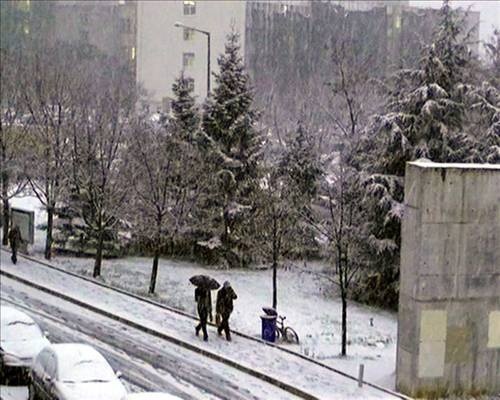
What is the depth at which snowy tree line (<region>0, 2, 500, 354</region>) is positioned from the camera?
26.3m

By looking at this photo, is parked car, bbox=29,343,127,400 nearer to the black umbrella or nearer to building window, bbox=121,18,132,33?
the black umbrella

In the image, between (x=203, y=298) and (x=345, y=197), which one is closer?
(x=203, y=298)

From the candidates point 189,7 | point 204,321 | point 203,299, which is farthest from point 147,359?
point 189,7

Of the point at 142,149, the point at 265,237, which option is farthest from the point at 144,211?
the point at 265,237

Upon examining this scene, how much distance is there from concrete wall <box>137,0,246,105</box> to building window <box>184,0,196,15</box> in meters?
0.30

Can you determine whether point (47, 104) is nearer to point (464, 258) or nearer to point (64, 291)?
point (64, 291)

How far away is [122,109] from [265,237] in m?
7.61

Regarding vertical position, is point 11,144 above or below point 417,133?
below

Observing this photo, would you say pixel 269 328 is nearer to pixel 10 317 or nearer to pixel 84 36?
pixel 10 317

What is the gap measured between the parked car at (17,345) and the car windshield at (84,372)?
225 cm

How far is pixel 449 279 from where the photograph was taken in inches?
669

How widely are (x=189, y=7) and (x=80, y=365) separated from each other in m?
48.7

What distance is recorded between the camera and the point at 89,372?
1516 centimetres

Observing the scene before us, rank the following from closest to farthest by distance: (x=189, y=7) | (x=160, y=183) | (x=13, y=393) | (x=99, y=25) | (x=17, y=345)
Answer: (x=13, y=393)
(x=17, y=345)
(x=160, y=183)
(x=189, y=7)
(x=99, y=25)
